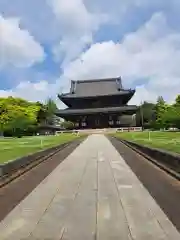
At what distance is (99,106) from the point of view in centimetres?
8906

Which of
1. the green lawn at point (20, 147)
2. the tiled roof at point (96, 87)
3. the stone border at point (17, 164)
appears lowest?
the stone border at point (17, 164)

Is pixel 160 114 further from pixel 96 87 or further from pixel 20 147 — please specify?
pixel 20 147

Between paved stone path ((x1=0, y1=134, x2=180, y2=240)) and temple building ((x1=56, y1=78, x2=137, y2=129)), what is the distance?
73677 mm

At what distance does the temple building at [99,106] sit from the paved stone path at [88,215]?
242ft

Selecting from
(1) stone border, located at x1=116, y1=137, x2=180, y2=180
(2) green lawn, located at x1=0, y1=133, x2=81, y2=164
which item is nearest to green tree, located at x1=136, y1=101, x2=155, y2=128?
(2) green lawn, located at x1=0, y1=133, x2=81, y2=164

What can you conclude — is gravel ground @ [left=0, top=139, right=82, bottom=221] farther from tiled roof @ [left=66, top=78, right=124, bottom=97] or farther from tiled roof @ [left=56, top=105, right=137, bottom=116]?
tiled roof @ [left=66, top=78, right=124, bottom=97]

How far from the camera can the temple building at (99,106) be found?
8481 cm

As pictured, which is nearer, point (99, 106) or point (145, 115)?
point (99, 106)

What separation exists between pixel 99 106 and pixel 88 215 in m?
82.3

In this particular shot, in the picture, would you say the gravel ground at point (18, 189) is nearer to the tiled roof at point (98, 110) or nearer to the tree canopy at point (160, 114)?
the tree canopy at point (160, 114)

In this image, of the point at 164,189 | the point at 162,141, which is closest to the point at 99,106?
the point at 162,141

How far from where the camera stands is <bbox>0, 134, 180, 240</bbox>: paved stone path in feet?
18.6

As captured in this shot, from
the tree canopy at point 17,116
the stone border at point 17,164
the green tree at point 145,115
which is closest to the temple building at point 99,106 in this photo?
the green tree at point 145,115

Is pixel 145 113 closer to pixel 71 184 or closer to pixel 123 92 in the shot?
pixel 123 92
